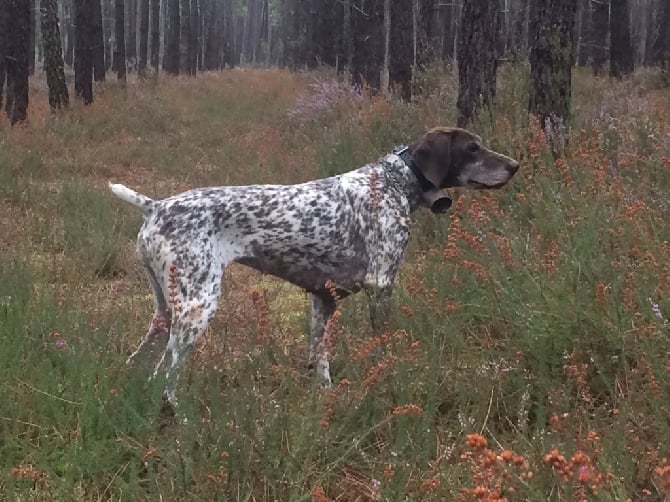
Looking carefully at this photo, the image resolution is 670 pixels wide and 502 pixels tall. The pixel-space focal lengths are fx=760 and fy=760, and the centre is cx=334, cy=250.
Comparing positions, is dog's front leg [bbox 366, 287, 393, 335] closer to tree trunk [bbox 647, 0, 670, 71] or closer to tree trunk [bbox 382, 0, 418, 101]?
tree trunk [bbox 382, 0, 418, 101]

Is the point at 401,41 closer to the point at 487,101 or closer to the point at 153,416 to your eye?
the point at 487,101

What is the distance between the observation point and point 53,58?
15.2m

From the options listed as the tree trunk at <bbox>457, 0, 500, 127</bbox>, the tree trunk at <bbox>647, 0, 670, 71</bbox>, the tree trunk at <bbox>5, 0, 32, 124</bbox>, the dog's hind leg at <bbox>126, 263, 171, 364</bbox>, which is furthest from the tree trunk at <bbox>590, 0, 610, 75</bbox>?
the dog's hind leg at <bbox>126, 263, 171, 364</bbox>

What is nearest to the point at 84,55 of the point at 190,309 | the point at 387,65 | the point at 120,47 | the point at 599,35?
the point at 120,47

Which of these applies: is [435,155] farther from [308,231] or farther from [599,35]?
[599,35]

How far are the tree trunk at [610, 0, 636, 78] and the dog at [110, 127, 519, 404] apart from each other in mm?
14376

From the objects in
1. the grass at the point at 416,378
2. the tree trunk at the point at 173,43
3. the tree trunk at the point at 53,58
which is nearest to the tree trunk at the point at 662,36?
the grass at the point at 416,378

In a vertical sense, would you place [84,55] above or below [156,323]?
above

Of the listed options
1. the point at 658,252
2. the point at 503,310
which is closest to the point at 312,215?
Result: the point at 503,310

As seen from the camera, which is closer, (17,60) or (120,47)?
(17,60)

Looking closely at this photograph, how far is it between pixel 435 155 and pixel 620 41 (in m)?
15.3

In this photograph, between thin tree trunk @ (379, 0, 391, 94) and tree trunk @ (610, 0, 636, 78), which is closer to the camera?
thin tree trunk @ (379, 0, 391, 94)

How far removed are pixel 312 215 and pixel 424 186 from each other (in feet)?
2.38

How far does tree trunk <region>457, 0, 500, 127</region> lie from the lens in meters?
8.30
